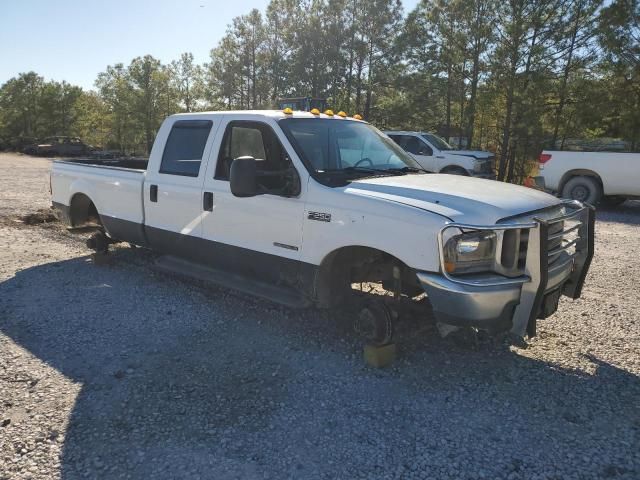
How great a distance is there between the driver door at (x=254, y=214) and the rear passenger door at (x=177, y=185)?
0.17 metres

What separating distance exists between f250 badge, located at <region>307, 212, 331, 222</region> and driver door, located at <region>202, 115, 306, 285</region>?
118mm

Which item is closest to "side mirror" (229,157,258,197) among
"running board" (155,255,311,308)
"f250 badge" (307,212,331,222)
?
"f250 badge" (307,212,331,222)

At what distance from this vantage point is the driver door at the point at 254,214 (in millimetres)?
4316

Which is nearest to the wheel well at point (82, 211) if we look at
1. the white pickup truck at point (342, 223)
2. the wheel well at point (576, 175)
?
the white pickup truck at point (342, 223)

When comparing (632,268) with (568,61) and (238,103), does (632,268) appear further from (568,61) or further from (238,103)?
(238,103)

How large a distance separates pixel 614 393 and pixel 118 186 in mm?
5489

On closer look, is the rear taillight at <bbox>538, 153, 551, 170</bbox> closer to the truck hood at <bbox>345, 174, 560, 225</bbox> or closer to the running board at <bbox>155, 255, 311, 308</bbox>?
the truck hood at <bbox>345, 174, 560, 225</bbox>

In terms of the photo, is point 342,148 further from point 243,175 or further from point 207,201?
point 207,201

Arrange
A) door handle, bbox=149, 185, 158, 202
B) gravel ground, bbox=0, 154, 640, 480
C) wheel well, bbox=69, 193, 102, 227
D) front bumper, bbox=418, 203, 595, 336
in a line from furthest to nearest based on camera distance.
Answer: wheel well, bbox=69, 193, 102, 227
door handle, bbox=149, 185, 158, 202
front bumper, bbox=418, 203, 595, 336
gravel ground, bbox=0, 154, 640, 480

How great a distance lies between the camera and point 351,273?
4367 mm

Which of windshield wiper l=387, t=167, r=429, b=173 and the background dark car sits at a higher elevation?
windshield wiper l=387, t=167, r=429, b=173

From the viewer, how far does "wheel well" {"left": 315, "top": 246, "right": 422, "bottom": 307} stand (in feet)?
13.2

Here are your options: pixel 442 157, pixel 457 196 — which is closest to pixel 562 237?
pixel 457 196

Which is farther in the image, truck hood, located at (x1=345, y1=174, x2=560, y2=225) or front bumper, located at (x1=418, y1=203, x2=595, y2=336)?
truck hood, located at (x1=345, y1=174, x2=560, y2=225)
